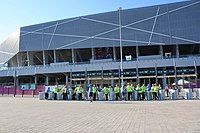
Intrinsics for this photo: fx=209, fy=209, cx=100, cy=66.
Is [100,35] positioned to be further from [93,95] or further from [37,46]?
[93,95]

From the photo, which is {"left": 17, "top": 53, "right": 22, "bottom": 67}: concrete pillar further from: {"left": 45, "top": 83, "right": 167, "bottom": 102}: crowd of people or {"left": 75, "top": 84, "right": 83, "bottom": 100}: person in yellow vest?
{"left": 75, "top": 84, "right": 83, "bottom": 100}: person in yellow vest

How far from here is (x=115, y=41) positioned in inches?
2052

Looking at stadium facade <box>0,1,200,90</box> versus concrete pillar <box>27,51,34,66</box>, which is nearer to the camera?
stadium facade <box>0,1,200,90</box>

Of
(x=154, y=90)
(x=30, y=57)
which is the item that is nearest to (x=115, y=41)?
(x=30, y=57)

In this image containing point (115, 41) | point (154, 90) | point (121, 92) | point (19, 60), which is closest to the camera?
point (154, 90)

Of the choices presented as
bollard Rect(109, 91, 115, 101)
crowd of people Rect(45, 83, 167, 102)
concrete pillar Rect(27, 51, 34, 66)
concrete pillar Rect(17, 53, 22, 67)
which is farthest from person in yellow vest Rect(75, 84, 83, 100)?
concrete pillar Rect(17, 53, 22, 67)

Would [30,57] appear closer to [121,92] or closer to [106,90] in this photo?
[106,90]

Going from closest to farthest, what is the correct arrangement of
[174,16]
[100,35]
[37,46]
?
[174,16], [100,35], [37,46]

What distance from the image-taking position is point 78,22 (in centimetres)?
5700

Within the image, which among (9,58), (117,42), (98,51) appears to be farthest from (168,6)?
(9,58)

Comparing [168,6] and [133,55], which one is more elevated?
[168,6]

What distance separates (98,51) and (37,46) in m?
18.1

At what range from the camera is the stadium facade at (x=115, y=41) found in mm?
47719

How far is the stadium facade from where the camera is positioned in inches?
1879
